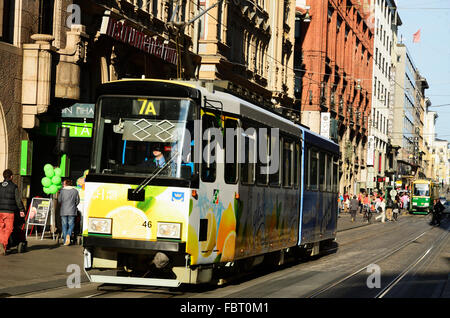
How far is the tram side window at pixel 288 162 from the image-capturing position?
15898mm

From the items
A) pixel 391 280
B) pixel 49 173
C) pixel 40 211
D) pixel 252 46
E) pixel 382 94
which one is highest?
pixel 382 94

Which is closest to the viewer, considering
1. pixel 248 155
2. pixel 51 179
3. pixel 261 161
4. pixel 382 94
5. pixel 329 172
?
pixel 248 155

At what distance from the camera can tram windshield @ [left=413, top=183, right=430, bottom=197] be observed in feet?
232

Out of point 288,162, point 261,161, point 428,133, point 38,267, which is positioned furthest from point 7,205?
point 428,133

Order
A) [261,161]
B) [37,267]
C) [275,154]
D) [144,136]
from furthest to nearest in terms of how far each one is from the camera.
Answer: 1. [275,154]
2. [37,267]
3. [261,161]
4. [144,136]

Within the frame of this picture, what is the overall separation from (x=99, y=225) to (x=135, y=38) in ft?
49.8

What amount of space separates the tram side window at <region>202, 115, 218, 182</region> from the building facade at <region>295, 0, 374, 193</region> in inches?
1813

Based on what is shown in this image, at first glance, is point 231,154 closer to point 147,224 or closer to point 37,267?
point 147,224

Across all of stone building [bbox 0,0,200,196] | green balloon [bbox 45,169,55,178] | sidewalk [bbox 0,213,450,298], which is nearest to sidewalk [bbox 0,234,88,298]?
sidewalk [bbox 0,213,450,298]

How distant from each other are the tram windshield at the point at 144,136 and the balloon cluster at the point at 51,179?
8.97 metres

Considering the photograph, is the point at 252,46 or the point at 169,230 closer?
the point at 169,230

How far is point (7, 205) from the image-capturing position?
15.8m

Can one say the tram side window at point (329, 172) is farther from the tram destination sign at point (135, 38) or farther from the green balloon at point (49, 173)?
the tram destination sign at point (135, 38)

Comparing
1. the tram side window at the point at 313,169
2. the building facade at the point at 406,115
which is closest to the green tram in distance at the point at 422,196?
the building facade at the point at 406,115
